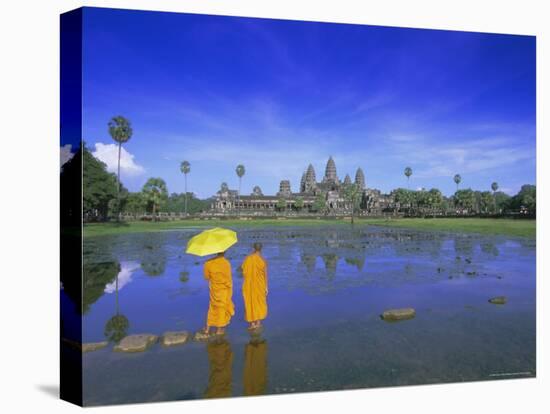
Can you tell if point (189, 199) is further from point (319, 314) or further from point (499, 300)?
point (499, 300)

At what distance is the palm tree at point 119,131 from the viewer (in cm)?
659

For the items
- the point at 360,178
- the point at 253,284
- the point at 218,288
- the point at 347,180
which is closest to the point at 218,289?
the point at 218,288

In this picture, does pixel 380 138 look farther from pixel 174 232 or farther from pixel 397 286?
pixel 174 232

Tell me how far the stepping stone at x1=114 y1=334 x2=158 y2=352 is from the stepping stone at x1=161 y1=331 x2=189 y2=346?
0.16 m

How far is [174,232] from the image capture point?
7590 mm

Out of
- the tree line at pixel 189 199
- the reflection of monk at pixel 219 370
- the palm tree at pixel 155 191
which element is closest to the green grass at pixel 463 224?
the tree line at pixel 189 199

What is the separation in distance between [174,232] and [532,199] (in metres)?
6.43

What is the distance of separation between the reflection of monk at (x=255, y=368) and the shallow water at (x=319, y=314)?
1 cm

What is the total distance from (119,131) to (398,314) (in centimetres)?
530

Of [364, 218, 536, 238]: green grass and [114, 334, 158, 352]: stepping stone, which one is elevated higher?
[364, 218, 536, 238]: green grass

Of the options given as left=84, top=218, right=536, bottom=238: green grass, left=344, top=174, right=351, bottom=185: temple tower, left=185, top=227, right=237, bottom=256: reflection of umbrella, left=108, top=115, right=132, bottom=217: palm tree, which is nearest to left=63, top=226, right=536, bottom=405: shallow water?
left=84, top=218, right=536, bottom=238: green grass

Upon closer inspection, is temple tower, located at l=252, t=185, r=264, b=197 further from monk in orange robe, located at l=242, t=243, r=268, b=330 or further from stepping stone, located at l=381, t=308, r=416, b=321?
stepping stone, located at l=381, t=308, r=416, b=321

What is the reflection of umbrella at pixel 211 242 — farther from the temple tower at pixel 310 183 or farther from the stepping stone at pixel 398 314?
the stepping stone at pixel 398 314

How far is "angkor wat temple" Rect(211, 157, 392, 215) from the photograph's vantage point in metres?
7.74
